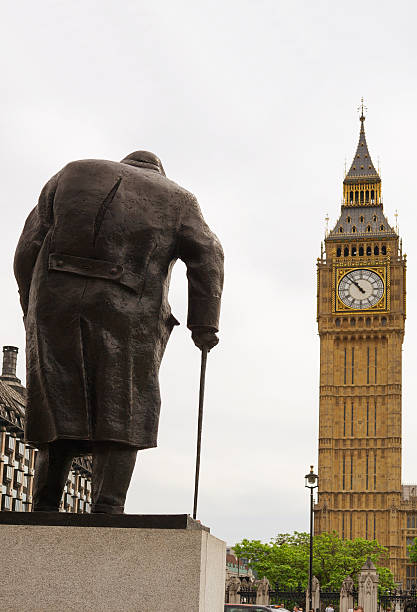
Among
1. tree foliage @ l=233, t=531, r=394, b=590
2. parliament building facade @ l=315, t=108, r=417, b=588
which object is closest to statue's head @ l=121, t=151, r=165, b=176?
tree foliage @ l=233, t=531, r=394, b=590

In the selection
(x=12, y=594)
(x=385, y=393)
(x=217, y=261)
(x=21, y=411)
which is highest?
(x=385, y=393)

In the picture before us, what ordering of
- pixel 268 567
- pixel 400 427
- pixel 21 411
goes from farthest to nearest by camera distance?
pixel 400 427
pixel 21 411
pixel 268 567

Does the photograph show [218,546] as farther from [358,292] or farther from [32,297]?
[358,292]

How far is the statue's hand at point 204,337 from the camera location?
5723mm

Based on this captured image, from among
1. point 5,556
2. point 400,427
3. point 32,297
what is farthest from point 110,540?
point 400,427

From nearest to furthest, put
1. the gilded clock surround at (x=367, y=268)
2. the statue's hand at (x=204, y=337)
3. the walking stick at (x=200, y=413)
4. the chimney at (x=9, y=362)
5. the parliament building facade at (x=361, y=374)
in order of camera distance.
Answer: the walking stick at (x=200, y=413)
the statue's hand at (x=204, y=337)
the parliament building facade at (x=361, y=374)
the chimney at (x=9, y=362)
the gilded clock surround at (x=367, y=268)

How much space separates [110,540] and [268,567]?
181 feet

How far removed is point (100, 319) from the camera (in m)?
5.32

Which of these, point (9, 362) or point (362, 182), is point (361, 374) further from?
point (9, 362)

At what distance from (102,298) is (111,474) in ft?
3.31

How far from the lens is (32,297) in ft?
18.1

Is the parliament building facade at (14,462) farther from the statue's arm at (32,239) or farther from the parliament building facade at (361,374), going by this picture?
the statue's arm at (32,239)

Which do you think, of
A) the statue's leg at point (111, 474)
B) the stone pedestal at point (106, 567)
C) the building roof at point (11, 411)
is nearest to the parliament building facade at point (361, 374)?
the building roof at point (11, 411)

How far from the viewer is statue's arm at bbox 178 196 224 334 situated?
5.65 meters
